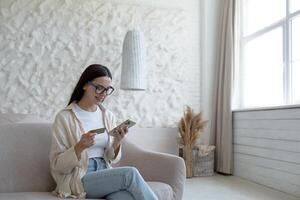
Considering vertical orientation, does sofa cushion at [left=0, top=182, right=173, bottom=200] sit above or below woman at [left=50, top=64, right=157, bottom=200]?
below

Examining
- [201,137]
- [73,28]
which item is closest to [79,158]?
[73,28]

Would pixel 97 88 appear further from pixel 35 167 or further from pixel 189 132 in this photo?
pixel 189 132

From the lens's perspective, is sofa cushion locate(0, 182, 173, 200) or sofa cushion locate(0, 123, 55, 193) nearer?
sofa cushion locate(0, 182, 173, 200)

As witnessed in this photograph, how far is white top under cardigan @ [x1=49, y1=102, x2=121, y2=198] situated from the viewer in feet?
5.19

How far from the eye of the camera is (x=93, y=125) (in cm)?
182

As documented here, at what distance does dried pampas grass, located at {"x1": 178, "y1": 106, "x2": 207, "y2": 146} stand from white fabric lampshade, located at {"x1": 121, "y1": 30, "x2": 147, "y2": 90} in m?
0.76

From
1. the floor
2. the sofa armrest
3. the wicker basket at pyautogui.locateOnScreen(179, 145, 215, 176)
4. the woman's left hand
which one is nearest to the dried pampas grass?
the wicker basket at pyautogui.locateOnScreen(179, 145, 215, 176)

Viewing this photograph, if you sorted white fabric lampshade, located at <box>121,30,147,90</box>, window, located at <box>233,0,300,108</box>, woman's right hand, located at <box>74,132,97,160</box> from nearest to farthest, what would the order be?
woman's right hand, located at <box>74,132,97,160</box>
window, located at <box>233,0,300,108</box>
white fabric lampshade, located at <box>121,30,147,90</box>

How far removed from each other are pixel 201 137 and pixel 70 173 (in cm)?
292

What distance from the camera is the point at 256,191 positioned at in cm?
318

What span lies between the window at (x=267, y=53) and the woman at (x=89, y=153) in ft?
7.13

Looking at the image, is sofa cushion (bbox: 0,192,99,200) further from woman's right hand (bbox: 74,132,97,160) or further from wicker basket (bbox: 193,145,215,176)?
wicker basket (bbox: 193,145,215,176)

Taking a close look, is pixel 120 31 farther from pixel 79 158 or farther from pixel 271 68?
pixel 79 158

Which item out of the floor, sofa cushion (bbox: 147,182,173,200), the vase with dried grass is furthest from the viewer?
the vase with dried grass
